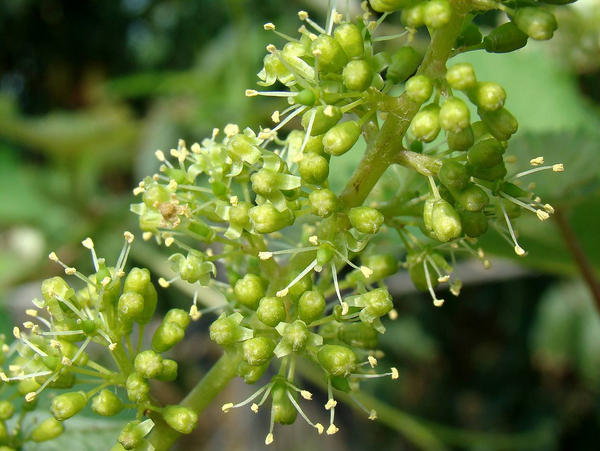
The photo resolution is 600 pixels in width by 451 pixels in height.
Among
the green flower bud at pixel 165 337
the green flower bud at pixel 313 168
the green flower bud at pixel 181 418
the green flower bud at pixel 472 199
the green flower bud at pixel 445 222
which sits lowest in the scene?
the green flower bud at pixel 181 418

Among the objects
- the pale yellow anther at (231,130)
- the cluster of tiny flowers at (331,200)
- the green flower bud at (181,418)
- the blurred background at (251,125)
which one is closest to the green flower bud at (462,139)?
the cluster of tiny flowers at (331,200)

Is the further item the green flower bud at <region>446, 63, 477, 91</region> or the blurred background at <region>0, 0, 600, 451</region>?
the blurred background at <region>0, 0, 600, 451</region>

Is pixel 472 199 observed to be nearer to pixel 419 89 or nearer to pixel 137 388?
pixel 419 89

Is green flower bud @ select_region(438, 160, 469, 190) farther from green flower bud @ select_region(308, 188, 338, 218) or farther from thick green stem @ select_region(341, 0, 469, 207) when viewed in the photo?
green flower bud @ select_region(308, 188, 338, 218)

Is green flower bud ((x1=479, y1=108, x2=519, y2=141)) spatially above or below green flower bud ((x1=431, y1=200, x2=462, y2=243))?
above

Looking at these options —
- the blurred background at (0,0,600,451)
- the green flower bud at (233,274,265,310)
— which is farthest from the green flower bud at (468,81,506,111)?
the blurred background at (0,0,600,451)

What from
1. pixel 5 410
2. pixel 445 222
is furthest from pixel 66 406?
pixel 445 222

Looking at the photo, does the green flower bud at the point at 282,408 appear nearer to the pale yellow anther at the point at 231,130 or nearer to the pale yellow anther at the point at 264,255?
the pale yellow anther at the point at 264,255
